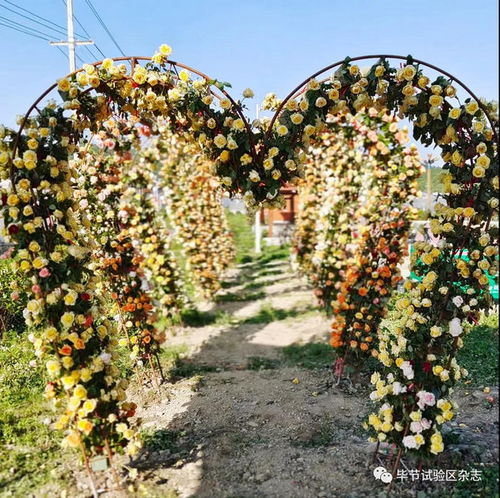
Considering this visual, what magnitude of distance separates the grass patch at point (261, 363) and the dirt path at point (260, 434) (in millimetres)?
12

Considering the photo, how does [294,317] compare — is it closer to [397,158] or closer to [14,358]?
[397,158]

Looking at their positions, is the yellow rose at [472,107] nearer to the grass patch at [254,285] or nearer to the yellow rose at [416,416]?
the yellow rose at [416,416]

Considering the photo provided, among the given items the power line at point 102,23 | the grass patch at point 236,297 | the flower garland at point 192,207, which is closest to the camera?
the power line at point 102,23

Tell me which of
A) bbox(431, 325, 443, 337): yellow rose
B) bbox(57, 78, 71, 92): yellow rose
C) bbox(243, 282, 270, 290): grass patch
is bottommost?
bbox(243, 282, 270, 290): grass patch

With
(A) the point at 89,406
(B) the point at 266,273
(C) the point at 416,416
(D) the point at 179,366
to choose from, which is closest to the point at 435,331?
(C) the point at 416,416

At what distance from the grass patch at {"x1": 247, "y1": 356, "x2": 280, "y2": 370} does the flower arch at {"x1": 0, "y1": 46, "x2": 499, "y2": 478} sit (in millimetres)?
2486

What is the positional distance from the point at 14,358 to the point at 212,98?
2405 mm

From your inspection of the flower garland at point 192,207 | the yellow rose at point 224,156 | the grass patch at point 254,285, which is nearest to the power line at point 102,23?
the yellow rose at point 224,156

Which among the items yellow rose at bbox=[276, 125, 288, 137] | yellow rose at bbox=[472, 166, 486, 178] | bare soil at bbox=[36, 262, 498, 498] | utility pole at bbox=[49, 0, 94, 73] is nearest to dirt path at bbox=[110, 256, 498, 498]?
bare soil at bbox=[36, 262, 498, 498]

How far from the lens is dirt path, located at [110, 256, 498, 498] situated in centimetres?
279

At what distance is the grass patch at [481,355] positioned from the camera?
3.90 metres

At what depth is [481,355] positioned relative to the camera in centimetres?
401

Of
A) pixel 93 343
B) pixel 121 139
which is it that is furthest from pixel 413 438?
pixel 121 139

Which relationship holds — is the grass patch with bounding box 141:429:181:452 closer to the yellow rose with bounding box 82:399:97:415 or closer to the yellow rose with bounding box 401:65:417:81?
the yellow rose with bounding box 82:399:97:415
